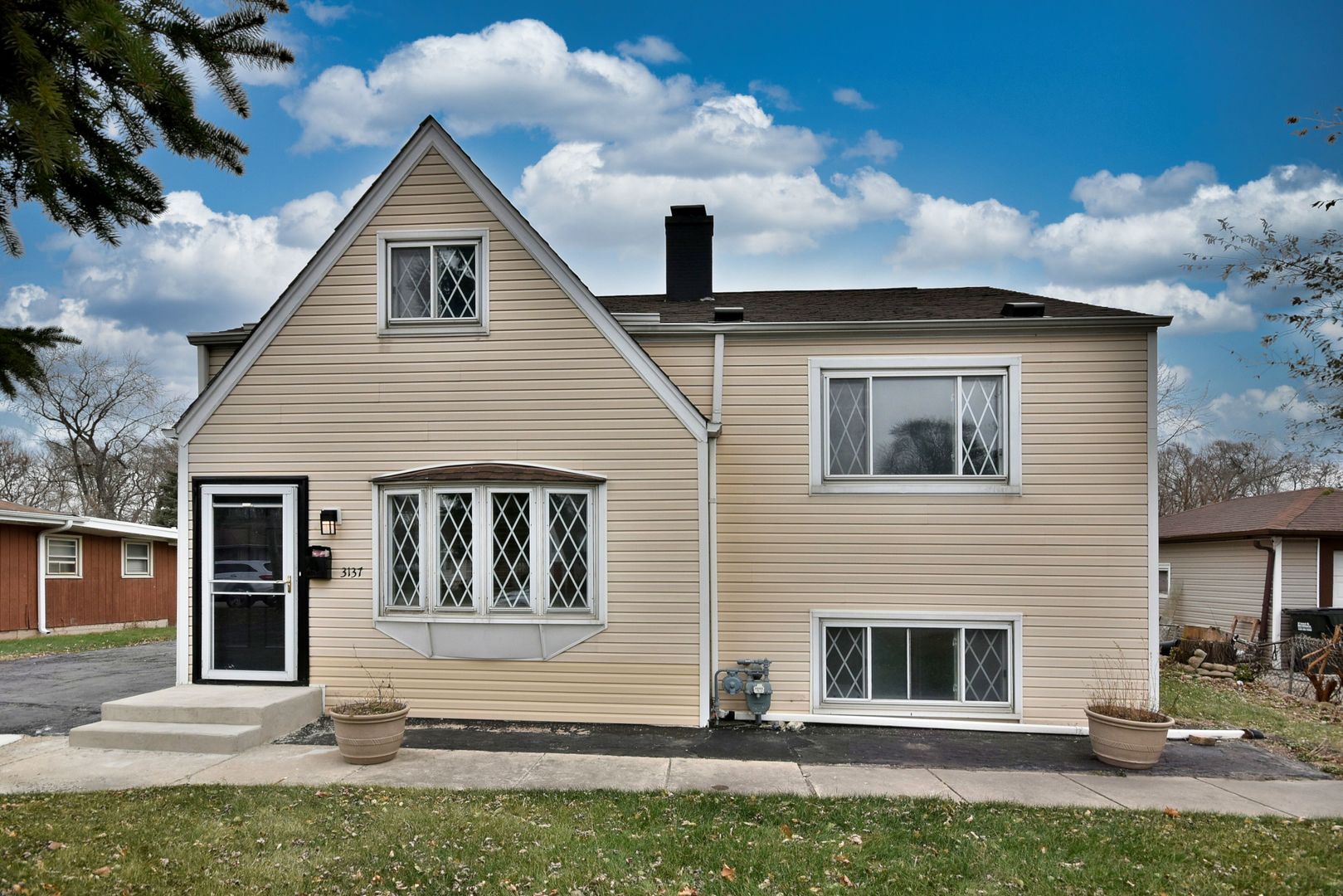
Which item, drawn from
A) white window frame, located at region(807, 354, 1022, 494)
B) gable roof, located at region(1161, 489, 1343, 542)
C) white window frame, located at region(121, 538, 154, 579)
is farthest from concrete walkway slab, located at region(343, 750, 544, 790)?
white window frame, located at region(121, 538, 154, 579)

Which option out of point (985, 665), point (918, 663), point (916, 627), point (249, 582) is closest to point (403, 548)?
point (249, 582)

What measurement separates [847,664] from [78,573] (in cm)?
2288

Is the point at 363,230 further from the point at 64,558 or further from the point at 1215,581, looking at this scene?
the point at 1215,581

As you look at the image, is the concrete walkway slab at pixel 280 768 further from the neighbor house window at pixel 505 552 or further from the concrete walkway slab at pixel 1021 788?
the concrete walkway slab at pixel 1021 788

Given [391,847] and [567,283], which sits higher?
[567,283]

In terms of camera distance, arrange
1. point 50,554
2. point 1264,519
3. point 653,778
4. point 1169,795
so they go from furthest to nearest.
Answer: point 50,554
point 1264,519
point 653,778
point 1169,795

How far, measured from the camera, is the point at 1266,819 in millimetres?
5805

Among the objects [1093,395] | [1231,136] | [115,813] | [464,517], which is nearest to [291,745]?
[115,813]

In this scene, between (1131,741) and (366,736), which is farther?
(1131,741)

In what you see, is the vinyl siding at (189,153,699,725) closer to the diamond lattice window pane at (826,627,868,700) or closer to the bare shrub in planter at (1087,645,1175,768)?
the diamond lattice window pane at (826,627,868,700)

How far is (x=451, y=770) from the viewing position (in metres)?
6.82

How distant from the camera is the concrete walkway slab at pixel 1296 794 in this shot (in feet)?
19.9

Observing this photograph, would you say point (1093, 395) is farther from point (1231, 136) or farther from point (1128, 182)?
point (1128, 182)

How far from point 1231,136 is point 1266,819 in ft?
53.9
